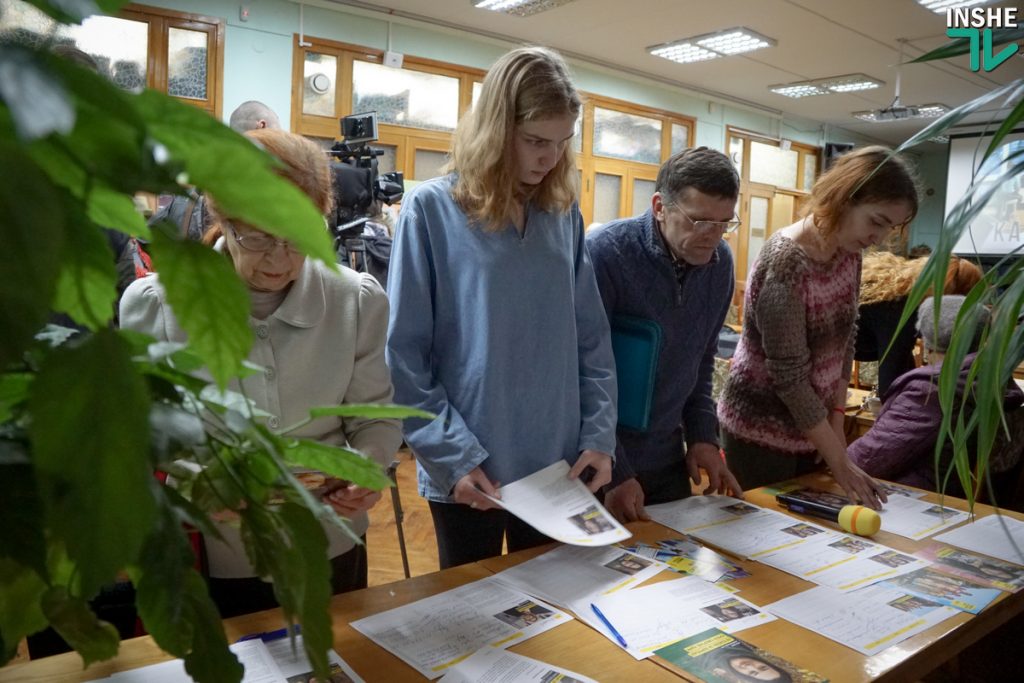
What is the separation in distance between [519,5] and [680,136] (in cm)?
345

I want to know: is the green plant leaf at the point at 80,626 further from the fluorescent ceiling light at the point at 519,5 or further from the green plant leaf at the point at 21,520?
the fluorescent ceiling light at the point at 519,5

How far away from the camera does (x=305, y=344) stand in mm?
1212

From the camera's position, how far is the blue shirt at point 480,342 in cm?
135

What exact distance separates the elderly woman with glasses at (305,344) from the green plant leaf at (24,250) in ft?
2.84

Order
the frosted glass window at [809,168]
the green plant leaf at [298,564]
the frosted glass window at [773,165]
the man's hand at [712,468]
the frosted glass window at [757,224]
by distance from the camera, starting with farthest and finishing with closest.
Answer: the frosted glass window at [809,168]
the frosted glass window at [757,224]
the frosted glass window at [773,165]
the man's hand at [712,468]
the green plant leaf at [298,564]

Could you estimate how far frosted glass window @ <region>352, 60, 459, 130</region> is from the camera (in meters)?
6.13

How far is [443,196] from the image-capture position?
4.59ft

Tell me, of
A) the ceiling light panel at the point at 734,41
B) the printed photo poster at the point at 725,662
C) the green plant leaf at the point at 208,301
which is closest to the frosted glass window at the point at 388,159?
the ceiling light panel at the point at 734,41

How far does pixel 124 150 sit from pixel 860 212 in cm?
176

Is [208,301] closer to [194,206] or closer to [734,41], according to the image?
[194,206]

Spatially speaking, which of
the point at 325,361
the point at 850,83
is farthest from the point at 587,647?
the point at 850,83

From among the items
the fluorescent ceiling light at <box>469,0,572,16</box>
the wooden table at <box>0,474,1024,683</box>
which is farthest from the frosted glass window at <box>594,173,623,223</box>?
the wooden table at <box>0,474,1024,683</box>

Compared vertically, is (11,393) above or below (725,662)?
above

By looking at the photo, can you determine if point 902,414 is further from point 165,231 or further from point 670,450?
point 165,231
